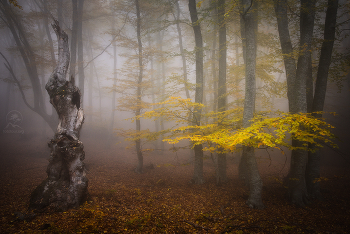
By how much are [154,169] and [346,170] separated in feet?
45.7

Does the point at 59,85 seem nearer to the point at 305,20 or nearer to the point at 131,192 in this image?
the point at 131,192

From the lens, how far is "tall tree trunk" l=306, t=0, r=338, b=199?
597cm

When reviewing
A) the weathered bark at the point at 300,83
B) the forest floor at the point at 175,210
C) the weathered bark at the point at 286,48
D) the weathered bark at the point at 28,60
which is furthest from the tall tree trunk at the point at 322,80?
the weathered bark at the point at 28,60

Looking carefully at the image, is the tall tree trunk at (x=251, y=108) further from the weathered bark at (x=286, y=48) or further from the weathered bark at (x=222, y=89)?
the weathered bark at (x=222, y=89)

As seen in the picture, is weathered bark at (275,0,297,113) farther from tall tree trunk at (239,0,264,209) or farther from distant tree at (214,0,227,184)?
distant tree at (214,0,227,184)

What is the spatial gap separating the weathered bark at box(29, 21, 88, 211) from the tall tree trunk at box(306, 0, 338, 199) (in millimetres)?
9158

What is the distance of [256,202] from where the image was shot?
5.30m

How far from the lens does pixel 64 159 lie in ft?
14.4

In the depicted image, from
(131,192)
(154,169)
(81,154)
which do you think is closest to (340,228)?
(131,192)

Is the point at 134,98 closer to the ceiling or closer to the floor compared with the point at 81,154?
closer to the ceiling

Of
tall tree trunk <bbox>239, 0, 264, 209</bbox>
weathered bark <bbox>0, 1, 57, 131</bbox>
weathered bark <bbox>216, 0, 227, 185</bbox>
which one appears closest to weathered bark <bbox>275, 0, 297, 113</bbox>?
tall tree trunk <bbox>239, 0, 264, 209</bbox>

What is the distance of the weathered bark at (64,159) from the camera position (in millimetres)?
4129

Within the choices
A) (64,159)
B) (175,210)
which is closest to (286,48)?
(175,210)

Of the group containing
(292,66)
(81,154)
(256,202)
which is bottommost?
(256,202)
